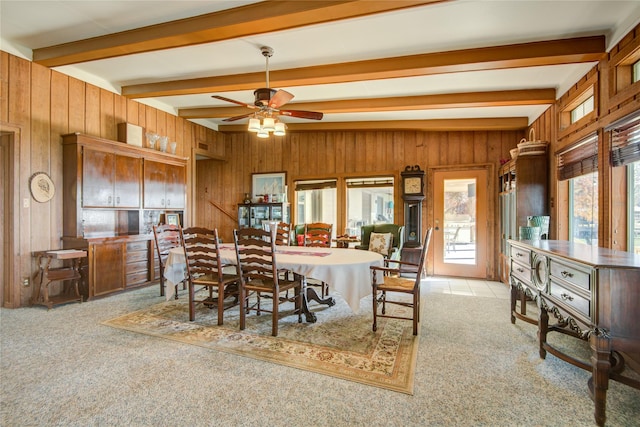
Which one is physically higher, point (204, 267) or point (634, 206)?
point (634, 206)

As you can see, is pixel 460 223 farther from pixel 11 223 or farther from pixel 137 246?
pixel 11 223

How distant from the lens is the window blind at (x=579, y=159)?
3.20m

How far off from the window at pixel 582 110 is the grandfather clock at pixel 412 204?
2.30m

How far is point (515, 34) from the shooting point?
2.88 m

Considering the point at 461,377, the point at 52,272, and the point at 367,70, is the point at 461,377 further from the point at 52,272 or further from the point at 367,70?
the point at 52,272

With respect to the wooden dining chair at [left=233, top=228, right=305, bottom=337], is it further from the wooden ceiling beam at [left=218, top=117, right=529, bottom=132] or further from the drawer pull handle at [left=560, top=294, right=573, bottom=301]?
the wooden ceiling beam at [left=218, top=117, right=529, bottom=132]

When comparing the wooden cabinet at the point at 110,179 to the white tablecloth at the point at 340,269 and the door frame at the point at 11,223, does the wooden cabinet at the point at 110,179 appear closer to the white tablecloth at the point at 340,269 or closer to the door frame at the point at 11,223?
the door frame at the point at 11,223

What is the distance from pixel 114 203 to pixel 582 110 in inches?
243

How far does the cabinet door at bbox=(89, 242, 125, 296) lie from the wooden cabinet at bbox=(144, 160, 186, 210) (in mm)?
896

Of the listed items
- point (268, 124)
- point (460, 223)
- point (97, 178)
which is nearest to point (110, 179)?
point (97, 178)

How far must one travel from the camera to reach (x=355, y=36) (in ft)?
10.1

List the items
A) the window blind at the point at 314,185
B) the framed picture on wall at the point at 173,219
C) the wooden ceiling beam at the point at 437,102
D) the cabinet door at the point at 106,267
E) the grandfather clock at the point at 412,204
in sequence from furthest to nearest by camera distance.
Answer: the window blind at the point at 314,185 → the grandfather clock at the point at 412,204 → the framed picture on wall at the point at 173,219 → the cabinet door at the point at 106,267 → the wooden ceiling beam at the point at 437,102

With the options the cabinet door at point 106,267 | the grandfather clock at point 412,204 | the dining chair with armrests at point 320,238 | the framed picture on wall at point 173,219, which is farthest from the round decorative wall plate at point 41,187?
the grandfather clock at point 412,204

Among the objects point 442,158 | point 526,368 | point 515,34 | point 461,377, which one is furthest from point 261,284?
point 442,158
